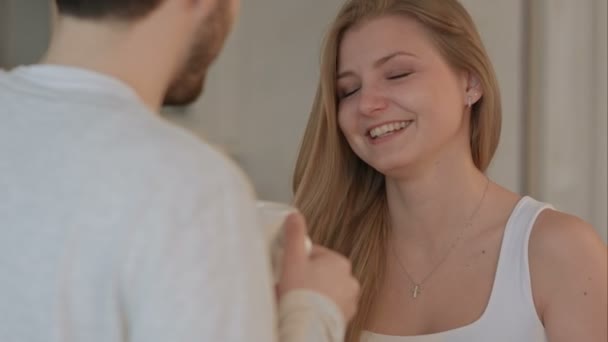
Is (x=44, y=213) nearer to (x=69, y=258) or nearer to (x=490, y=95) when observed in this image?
(x=69, y=258)

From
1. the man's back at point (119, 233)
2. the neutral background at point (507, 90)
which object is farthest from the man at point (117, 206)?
the neutral background at point (507, 90)

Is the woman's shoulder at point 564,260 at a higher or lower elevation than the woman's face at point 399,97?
lower

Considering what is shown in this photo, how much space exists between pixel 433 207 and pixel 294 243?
0.63m

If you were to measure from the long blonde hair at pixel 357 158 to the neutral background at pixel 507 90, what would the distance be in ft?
1.20

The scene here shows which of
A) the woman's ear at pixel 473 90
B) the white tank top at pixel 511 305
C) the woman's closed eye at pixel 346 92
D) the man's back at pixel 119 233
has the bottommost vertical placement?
the white tank top at pixel 511 305

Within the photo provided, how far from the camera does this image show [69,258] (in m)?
0.56

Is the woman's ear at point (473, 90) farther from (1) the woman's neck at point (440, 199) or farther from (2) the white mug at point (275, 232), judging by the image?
(2) the white mug at point (275, 232)

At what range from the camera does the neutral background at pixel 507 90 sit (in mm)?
1798

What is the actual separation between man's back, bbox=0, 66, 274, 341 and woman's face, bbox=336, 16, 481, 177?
2.23 feet

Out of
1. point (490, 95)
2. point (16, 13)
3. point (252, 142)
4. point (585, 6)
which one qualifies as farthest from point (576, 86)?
point (16, 13)

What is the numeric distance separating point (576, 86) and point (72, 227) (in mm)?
1472

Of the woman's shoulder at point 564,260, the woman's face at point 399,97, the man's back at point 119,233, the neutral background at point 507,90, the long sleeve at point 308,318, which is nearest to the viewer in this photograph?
the man's back at point 119,233

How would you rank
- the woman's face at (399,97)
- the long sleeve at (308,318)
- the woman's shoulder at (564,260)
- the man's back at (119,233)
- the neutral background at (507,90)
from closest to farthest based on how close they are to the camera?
the man's back at (119,233), the long sleeve at (308,318), the woman's shoulder at (564,260), the woman's face at (399,97), the neutral background at (507,90)

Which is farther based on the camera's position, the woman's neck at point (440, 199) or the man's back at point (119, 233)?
the woman's neck at point (440, 199)
